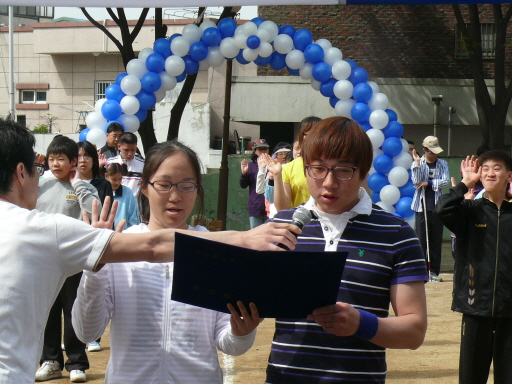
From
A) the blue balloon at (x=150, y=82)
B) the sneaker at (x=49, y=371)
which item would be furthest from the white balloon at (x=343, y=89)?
the sneaker at (x=49, y=371)

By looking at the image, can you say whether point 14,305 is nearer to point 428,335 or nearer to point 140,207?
point 140,207

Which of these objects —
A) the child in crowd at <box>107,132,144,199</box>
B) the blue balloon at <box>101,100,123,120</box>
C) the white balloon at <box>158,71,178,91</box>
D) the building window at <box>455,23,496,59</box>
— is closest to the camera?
the child in crowd at <box>107,132,144,199</box>

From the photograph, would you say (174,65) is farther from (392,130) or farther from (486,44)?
(486,44)

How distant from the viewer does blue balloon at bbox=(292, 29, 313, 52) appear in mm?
11719

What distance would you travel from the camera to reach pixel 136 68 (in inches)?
439

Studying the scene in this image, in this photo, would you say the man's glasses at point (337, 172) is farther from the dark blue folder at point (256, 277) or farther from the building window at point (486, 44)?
the building window at point (486, 44)

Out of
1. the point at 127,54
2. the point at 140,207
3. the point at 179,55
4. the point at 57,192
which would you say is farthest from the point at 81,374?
the point at 127,54

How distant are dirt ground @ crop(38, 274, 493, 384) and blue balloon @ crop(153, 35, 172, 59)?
515 centimetres

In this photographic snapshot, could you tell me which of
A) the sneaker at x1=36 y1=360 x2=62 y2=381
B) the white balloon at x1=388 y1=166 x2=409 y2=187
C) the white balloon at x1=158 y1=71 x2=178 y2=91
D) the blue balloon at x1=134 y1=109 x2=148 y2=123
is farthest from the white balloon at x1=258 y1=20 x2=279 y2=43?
the sneaker at x1=36 y1=360 x2=62 y2=381

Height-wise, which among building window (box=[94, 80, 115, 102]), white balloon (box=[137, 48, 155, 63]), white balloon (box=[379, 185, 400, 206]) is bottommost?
white balloon (box=[379, 185, 400, 206])

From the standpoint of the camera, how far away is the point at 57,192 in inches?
243

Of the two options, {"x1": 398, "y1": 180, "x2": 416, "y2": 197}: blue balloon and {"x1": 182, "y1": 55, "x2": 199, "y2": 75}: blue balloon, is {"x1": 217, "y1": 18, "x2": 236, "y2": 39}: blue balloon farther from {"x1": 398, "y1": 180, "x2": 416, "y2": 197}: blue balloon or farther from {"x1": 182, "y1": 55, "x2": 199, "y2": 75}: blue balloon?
{"x1": 398, "y1": 180, "x2": 416, "y2": 197}: blue balloon

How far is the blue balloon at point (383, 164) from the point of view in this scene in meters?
11.5

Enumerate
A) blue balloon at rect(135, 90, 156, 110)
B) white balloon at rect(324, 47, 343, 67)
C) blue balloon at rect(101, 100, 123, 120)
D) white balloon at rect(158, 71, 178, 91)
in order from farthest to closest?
white balloon at rect(324, 47, 343, 67) < white balloon at rect(158, 71, 178, 91) < blue balloon at rect(135, 90, 156, 110) < blue balloon at rect(101, 100, 123, 120)
